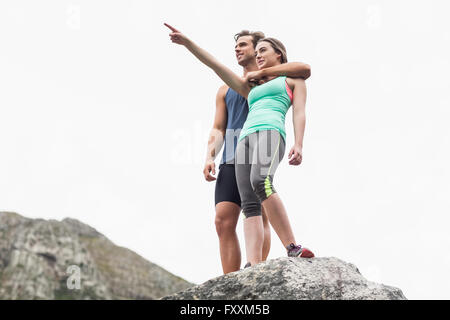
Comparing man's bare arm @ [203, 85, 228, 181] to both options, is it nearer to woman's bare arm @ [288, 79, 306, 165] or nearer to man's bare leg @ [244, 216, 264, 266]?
man's bare leg @ [244, 216, 264, 266]

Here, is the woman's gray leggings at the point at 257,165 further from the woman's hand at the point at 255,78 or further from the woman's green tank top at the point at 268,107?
the woman's hand at the point at 255,78

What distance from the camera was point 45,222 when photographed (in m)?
153

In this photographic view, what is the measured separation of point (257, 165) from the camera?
5.46m

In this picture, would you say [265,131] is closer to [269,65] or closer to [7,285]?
[269,65]

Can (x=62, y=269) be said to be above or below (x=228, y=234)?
above

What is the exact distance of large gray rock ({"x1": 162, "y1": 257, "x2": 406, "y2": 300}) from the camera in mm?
4746

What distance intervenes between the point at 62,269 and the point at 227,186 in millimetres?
145697

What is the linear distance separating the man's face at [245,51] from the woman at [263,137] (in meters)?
0.43

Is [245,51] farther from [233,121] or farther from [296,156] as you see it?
[296,156]

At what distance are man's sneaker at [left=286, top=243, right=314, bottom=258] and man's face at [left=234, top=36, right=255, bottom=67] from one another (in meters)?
2.59

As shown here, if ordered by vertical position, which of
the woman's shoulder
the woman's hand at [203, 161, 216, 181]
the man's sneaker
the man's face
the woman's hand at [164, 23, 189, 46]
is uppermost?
the man's face

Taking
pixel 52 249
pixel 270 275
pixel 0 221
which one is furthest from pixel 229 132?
pixel 0 221

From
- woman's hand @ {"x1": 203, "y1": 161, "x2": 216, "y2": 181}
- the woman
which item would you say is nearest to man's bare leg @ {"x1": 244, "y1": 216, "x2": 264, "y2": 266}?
the woman

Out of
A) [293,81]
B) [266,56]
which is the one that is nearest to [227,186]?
[293,81]
